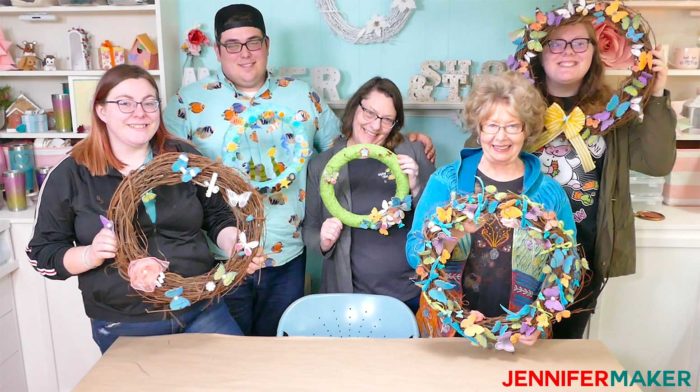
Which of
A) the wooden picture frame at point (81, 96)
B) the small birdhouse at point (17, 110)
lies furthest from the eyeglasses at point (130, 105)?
the small birdhouse at point (17, 110)

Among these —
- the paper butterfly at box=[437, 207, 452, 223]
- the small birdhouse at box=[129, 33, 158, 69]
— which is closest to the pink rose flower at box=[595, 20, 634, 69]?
the paper butterfly at box=[437, 207, 452, 223]

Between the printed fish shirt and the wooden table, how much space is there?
0.58m

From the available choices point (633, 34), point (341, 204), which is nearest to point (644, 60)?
point (633, 34)

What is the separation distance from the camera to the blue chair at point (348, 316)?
6.40 ft

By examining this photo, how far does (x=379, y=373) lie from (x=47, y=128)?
219cm

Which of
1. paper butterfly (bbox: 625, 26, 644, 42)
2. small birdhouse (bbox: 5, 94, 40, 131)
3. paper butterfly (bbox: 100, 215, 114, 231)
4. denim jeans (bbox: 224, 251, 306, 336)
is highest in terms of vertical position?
paper butterfly (bbox: 625, 26, 644, 42)

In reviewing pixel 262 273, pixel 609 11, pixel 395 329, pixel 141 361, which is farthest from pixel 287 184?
pixel 609 11

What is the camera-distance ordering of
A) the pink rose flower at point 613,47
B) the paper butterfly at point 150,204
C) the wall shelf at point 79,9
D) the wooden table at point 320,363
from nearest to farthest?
the wooden table at point 320,363 → the paper butterfly at point 150,204 → the pink rose flower at point 613,47 → the wall shelf at point 79,9

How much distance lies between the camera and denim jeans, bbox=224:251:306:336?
7.42 ft

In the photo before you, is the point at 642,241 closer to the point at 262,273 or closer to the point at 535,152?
the point at 535,152

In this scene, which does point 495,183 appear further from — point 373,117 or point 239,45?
point 239,45

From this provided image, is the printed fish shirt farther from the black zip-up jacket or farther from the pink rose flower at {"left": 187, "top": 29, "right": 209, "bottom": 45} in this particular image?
the pink rose flower at {"left": 187, "top": 29, "right": 209, "bottom": 45}

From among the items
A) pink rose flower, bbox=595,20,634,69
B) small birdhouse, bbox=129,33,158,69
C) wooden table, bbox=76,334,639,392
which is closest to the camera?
wooden table, bbox=76,334,639,392

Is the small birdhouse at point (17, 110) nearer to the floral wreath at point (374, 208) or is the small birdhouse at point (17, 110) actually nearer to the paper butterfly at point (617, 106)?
the floral wreath at point (374, 208)
